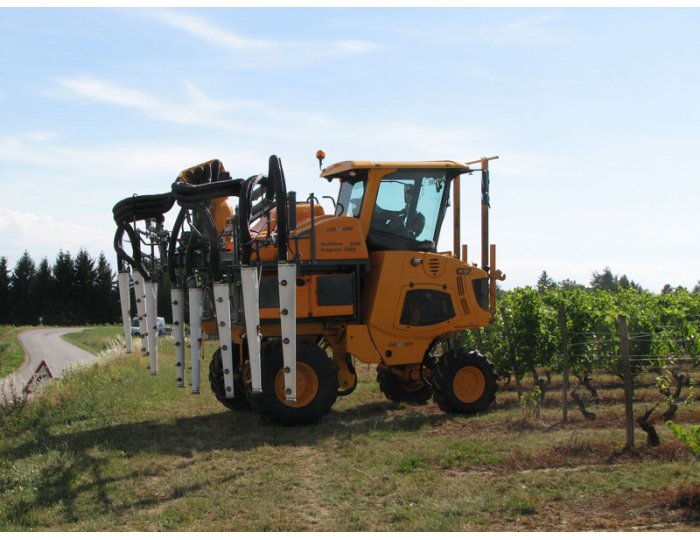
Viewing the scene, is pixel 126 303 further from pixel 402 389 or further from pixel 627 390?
pixel 627 390

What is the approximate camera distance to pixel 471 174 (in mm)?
12672

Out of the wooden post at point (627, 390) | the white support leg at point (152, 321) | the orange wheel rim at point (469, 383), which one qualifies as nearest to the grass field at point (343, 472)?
the wooden post at point (627, 390)

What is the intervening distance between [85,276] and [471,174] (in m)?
69.4

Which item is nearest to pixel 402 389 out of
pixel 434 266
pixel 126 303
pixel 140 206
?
pixel 434 266

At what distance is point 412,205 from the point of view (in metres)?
12.3

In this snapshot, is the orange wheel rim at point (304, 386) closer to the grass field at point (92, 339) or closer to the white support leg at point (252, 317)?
the white support leg at point (252, 317)

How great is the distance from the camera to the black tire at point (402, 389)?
13.4 metres

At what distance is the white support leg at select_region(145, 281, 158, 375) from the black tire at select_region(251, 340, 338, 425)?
4.99ft

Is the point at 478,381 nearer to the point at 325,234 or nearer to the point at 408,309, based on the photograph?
the point at 408,309

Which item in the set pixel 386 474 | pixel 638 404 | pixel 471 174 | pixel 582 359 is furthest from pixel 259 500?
pixel 582 359

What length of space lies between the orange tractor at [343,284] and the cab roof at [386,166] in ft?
0.06

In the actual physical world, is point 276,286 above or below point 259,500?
above

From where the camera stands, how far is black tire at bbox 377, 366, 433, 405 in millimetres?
13383

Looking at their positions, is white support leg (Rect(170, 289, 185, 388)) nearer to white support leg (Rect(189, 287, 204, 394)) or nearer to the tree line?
white support leg (Rect(189, 287, 204, 394))
